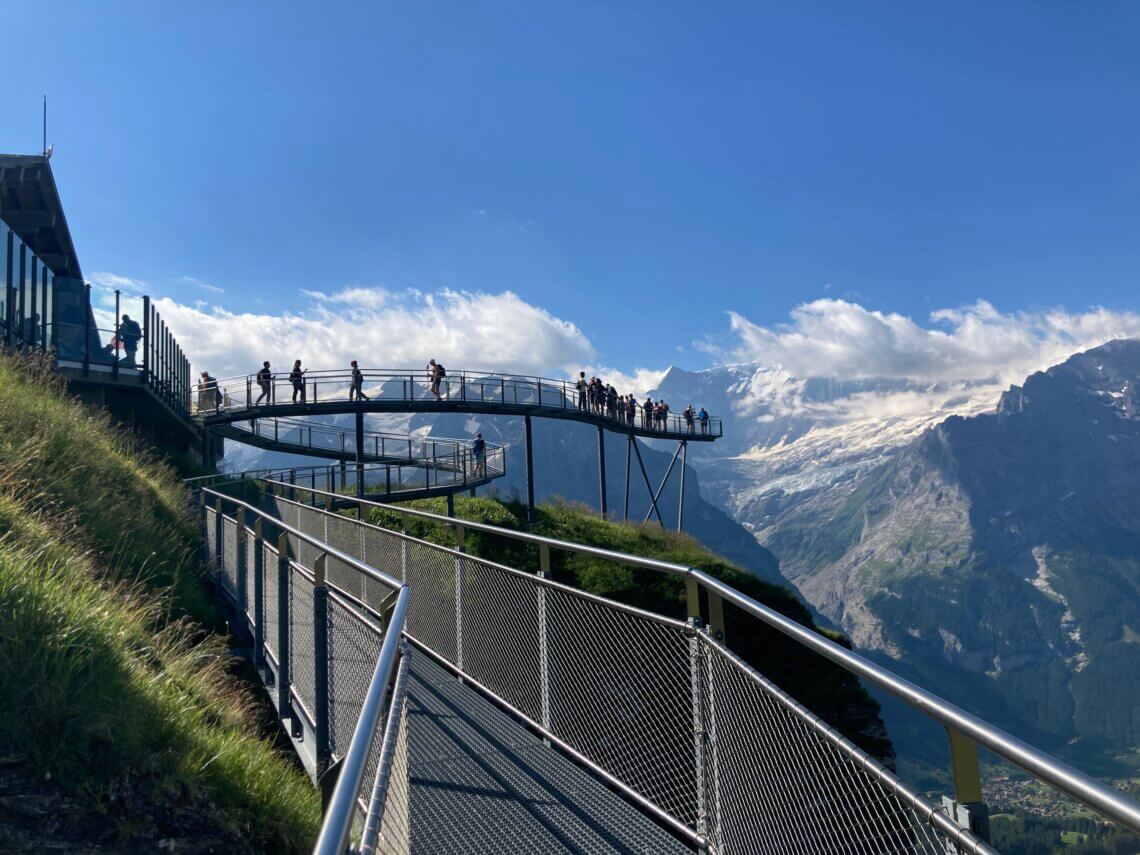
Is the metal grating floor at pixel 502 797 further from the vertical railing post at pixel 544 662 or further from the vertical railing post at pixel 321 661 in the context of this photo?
the vertical railing post at pixel 321 661

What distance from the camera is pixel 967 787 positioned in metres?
2.26

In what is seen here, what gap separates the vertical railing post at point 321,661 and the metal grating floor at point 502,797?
0.53 metres

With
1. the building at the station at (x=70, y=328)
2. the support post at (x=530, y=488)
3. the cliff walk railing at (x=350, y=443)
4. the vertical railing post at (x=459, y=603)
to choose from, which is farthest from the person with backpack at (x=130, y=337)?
the vertical railing post at (x=459, y=603)

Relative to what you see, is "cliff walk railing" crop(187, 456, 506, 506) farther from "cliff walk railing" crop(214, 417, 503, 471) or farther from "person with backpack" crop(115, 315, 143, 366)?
"person with backpack" crop(115, 315, 143, 366)

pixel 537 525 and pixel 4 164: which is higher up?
pixel 4 164

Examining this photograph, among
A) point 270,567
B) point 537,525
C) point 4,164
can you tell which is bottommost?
point 537,525

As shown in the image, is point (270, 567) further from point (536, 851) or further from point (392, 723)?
point (392, 723)

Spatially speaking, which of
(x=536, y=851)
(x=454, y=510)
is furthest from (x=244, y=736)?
(x=454, y=510)

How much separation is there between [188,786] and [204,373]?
3342 centimetres

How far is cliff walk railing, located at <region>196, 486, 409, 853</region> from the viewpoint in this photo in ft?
6.79

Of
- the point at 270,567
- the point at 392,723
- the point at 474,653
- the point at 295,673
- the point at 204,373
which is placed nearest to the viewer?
the point at 392,723

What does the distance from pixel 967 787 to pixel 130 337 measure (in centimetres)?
2519

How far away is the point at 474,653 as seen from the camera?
7375 mm

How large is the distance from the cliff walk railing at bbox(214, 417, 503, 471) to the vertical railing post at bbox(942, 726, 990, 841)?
28.3 metres
